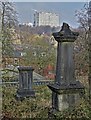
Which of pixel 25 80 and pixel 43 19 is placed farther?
pixel 43 19

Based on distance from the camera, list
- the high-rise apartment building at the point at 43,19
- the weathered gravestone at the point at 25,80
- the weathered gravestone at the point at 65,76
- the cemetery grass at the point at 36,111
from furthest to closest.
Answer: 1. the high-rise apartment building at the point at 43,19
2. the weathered gravestone at the point at 25,80
3. the weathered gravestone at the point at 65,76
4. the cemetery grass at the point at 36,111

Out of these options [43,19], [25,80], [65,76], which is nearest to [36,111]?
[65,76]

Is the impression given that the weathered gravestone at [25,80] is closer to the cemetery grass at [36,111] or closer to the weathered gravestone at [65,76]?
the cemetery grass at [36,111]

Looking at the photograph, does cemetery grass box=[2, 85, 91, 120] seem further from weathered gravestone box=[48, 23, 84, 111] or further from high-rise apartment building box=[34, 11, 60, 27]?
high-rise apartment building box=[34, 11, 60, 27]

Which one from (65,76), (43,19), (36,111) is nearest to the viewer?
(65,76)

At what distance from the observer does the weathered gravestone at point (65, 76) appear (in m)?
5.55

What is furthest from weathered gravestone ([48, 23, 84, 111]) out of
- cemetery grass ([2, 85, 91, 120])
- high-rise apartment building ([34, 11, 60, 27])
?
high-rise apartment building ([34, 11, 60, 27])

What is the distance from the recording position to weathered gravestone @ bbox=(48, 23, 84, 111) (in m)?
5.55

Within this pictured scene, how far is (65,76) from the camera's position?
566 centimetres

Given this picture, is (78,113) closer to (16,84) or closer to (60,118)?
(60,118)

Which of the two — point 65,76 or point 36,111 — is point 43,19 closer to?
point 36,111

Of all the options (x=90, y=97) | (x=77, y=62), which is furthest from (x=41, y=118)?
(x=77, y=62)

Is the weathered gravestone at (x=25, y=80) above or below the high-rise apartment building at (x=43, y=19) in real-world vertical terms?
below

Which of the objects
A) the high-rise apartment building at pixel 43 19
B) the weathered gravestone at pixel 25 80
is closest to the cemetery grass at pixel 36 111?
the weathered gravestone at pixel 25 80
